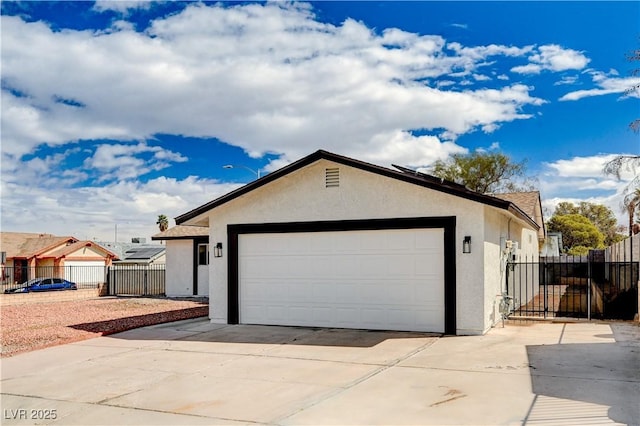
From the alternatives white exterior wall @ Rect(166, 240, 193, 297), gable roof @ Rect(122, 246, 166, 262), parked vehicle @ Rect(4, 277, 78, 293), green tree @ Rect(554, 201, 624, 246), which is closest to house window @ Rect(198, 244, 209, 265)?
white exterior wall @ Rect(166, 240, 193, 297)

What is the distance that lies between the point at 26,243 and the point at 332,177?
40086 mm

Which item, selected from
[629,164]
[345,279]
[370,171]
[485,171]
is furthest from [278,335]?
[485,171]

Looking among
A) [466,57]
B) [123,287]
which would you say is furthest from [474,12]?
[123,287]

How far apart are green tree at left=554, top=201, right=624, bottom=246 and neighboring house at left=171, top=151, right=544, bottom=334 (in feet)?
185

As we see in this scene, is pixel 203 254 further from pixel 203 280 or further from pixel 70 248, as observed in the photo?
pixel 70 248

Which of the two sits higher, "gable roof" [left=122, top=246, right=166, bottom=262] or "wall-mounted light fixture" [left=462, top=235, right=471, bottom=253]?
"wall-mounted light fixture" [left=462, top=235, right=471, bottom=253]

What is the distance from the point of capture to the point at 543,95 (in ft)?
82.0

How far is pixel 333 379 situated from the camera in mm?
8273

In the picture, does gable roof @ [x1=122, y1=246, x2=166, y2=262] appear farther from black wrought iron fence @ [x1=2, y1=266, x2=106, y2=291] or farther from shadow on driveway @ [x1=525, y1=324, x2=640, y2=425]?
shadow on driveway @ [x1=525, y1=324, x2=640, y2=425]

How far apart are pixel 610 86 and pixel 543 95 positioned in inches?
216

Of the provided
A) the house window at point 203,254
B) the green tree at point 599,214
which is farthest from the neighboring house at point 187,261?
the green tree at point 599,214

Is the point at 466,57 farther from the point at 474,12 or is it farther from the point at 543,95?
the point at 543,95

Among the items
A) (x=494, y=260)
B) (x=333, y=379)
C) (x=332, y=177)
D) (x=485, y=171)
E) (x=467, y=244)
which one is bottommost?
(x=333, y=379)

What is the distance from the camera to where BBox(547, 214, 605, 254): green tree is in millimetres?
56281
